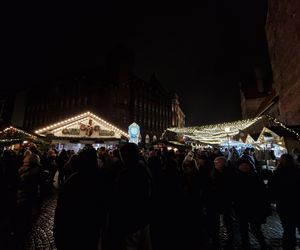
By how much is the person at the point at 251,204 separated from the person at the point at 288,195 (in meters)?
0.28

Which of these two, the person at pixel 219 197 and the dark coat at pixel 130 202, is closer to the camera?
the dark coat at pixel 130 202

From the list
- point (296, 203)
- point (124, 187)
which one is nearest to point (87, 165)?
point (124, 187)

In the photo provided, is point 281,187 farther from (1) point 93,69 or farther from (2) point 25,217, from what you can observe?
(1) point 93,69

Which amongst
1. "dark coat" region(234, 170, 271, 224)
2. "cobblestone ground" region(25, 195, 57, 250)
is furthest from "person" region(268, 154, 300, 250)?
"cobblestone ground" region(25, 195, 57, 250)

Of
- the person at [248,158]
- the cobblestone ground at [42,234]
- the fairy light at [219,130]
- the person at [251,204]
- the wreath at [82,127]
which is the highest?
the wreath at [82,127]

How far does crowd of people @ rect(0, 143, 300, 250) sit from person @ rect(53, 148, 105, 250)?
0.04 feet

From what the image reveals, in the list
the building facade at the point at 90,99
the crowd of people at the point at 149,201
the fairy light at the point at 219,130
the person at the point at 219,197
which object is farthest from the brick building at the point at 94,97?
the person at the point at 219,197

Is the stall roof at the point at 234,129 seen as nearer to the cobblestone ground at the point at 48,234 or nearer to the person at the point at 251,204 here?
the cobblestone ground at the point at 48,234

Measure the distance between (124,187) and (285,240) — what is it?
3767mm

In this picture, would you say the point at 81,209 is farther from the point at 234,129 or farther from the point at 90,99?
the point at 90,99

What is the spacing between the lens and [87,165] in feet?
8.94

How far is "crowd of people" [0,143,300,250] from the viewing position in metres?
2.64

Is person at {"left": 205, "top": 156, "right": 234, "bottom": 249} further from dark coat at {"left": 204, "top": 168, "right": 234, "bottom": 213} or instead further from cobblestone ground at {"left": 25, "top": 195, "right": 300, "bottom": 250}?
cobblestone ground at {"left": 25, "top": 195, "right": 300, "bottom": 250}

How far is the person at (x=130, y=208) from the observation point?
276 cm
